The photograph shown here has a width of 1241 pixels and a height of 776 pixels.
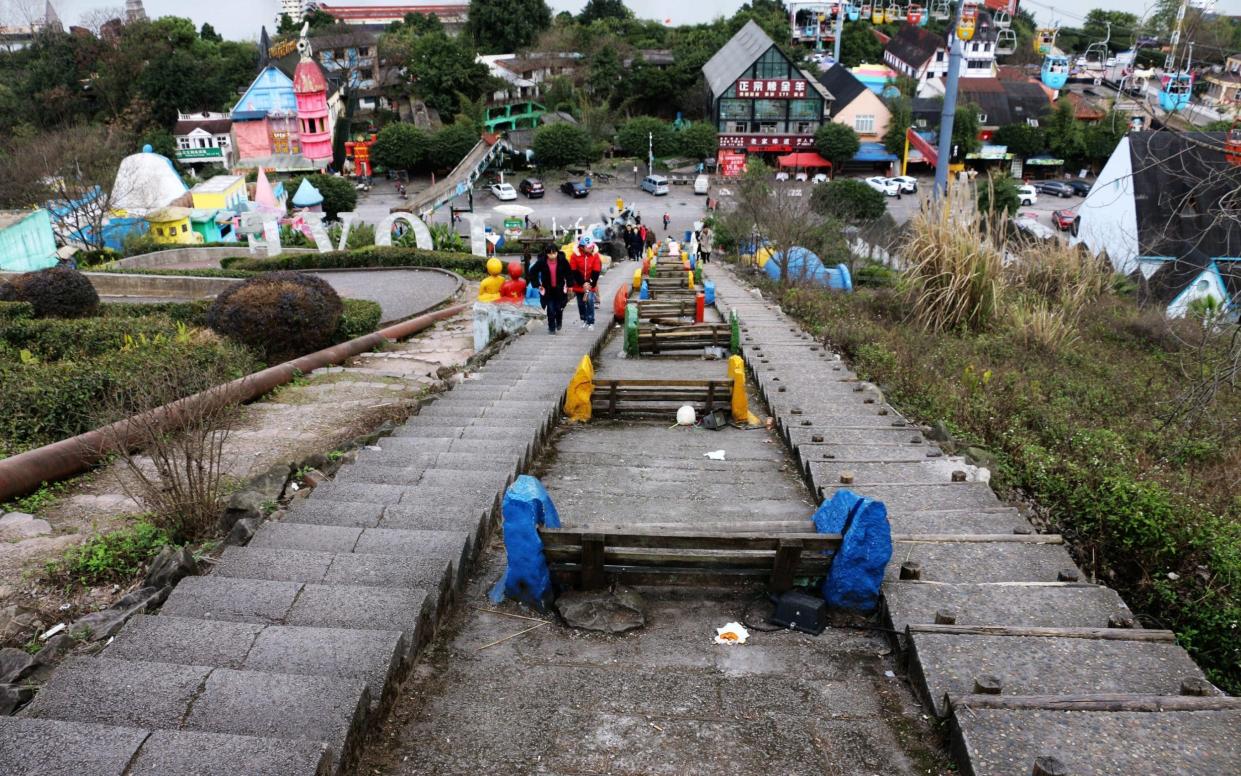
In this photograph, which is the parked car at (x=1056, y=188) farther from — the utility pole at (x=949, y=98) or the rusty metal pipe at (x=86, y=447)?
the rusty metal pipe at (x=86, y=447)

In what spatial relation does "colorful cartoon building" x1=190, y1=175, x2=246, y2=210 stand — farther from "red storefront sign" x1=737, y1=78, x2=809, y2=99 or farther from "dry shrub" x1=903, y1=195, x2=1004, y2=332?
"dry shrub" x1=903, y1=195, x2=1004, y2=332

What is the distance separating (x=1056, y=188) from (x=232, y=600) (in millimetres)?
51869

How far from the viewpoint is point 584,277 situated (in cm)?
1161

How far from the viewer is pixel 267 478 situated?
526 cm

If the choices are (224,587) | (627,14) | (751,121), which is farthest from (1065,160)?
(224,587)

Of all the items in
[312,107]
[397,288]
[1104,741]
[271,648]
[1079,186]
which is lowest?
[397,288]

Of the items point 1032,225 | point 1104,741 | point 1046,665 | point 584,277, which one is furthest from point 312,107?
point 1104,741

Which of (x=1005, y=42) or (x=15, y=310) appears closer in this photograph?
(x=15, y=310)

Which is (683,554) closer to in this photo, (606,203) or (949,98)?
(949,98)

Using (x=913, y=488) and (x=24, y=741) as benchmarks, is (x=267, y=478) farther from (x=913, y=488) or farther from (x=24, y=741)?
(x=913, y=488)

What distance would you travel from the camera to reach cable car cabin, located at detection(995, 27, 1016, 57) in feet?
233

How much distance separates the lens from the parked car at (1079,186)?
45688mm

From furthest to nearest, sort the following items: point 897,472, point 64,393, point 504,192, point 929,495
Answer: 1. point 504,192
2. point 64,393
3. point 897,472
4. point 929,495

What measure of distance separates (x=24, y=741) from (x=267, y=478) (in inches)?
117
